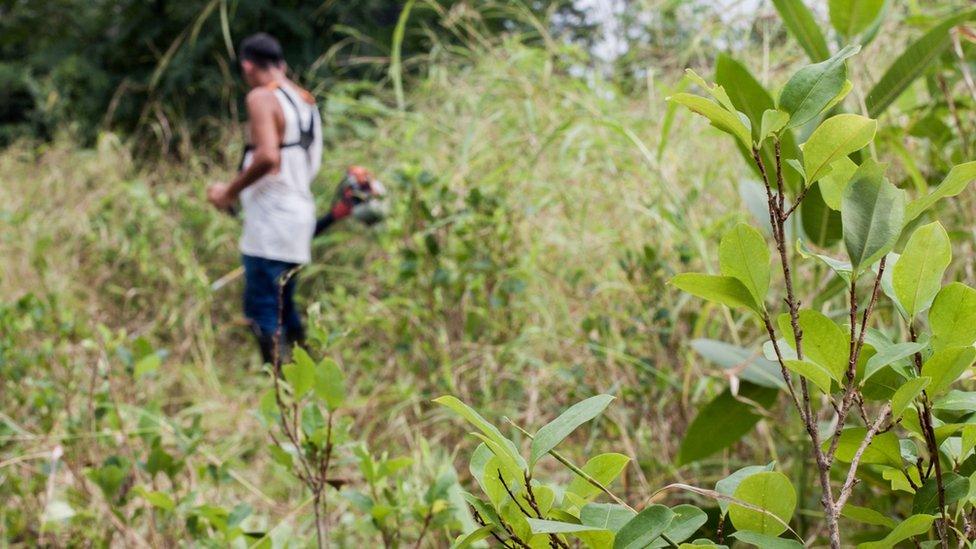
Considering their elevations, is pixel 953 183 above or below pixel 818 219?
above

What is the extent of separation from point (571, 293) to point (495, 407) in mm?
336

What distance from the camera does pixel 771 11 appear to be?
1605 mm

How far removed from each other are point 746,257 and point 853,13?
25.0 inches

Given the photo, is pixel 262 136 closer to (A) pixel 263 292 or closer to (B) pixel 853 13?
(A) pixel 263 292

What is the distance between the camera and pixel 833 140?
14.7 inches

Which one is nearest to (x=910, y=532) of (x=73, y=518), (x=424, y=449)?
(x=424, y=449)

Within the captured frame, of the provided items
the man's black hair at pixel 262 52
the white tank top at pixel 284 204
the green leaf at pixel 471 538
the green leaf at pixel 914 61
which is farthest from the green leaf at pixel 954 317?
the man's black hair at pixel 262 52

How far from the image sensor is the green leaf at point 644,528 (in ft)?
1.20

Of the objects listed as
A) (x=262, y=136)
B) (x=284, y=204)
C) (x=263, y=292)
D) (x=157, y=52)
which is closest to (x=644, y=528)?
(x=262, y=136)

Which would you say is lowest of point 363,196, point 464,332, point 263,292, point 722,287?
point 263,292

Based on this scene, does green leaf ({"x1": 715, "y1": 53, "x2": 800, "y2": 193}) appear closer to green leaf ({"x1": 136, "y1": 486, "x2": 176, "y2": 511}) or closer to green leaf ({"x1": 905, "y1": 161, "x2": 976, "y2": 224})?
green leaf ({"x1": 905, "y1": 161, "x2": 976, "y2": 224})

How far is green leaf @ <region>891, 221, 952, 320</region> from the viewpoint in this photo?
378mm

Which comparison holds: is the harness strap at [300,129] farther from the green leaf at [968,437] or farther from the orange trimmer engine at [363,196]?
the green leaf at [968,437]

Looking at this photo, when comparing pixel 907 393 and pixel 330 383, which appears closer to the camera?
pixel 907 393
